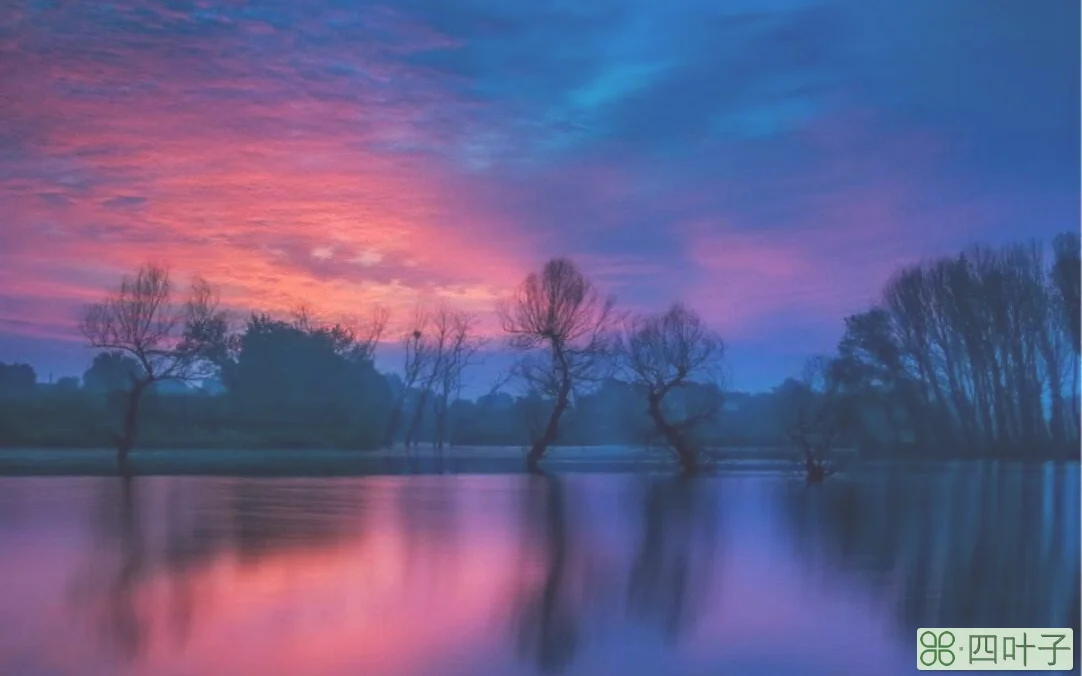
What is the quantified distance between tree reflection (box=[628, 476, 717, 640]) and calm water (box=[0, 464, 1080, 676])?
25mm

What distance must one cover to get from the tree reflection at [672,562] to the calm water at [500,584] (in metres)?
0.03

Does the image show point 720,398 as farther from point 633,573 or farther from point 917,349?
point 633,573

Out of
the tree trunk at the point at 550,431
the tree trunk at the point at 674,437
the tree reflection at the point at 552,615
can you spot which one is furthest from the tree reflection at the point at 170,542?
the tree trunk at the point at 674,437

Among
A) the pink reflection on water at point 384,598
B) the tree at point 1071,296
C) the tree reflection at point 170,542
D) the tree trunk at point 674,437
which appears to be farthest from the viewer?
the tree trunk at point 674,437

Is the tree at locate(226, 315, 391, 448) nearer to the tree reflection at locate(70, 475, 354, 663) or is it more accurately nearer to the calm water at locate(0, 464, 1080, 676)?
the tree reflection at locate(70, 475, 354, 663)

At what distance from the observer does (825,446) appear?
1605 centimetres

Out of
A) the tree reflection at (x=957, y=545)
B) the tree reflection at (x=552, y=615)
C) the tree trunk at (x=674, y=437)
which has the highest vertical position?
the tree trunk at (x=674, y=437)

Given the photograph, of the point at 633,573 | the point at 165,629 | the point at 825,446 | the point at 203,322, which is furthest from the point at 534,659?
the point at 203,322

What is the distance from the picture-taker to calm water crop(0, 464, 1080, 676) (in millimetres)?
4367

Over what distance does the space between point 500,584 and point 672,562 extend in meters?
1.40

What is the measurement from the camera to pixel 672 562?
22.3 ft

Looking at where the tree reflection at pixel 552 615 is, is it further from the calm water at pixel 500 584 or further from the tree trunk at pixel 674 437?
the tree trunk at pixel 674 437

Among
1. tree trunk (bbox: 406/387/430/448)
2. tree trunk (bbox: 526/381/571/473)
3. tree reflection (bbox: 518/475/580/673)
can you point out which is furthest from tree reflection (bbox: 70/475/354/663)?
tree trunk (bbox: 406/387/430/448)

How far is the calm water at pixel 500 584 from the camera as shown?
437 cm
